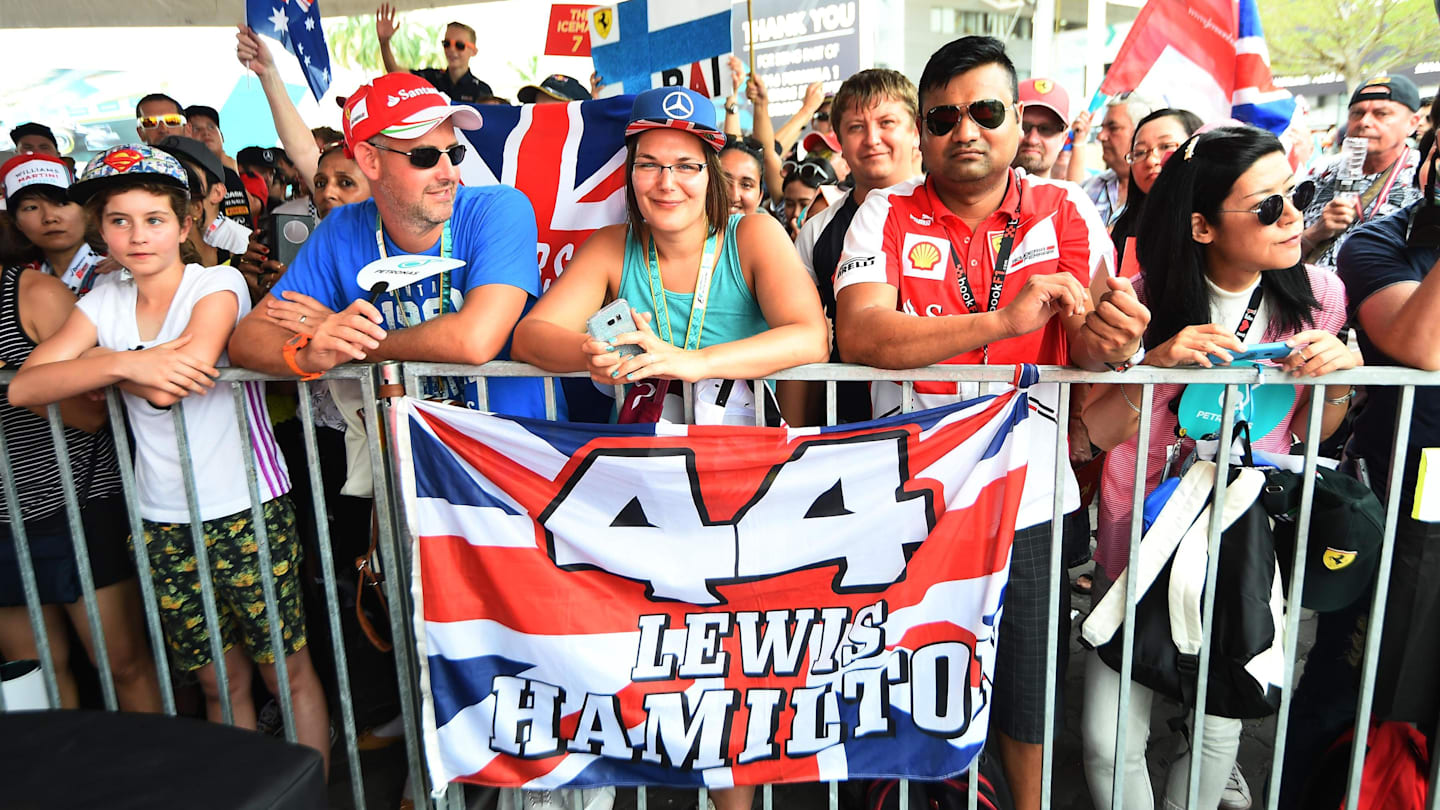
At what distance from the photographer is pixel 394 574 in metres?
2.61

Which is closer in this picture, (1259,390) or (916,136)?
(1259,390)

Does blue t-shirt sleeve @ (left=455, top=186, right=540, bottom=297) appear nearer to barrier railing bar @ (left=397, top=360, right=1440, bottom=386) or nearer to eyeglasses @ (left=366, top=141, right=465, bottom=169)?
eyeglasses @ (left=366, top=141, right=465, bottom=169)

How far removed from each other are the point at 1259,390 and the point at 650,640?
1.82 metres

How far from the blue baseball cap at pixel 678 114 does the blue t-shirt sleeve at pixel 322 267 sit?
1.08 metres

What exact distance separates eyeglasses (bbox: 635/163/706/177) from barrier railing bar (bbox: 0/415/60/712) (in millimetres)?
2206

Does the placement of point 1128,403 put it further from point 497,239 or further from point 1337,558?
point 497,239

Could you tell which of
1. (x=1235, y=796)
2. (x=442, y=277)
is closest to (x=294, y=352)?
(x=442, y=277)

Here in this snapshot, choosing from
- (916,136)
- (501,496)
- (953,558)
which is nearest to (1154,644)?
(953,558)

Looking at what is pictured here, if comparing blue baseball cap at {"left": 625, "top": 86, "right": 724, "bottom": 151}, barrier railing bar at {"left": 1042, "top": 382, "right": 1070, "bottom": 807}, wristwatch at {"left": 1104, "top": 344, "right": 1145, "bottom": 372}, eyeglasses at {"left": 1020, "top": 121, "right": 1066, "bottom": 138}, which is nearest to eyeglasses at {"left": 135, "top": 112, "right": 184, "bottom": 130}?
blue baseball cap at {"left": 625, "top": 86, "right": 724, "bottom": 151}

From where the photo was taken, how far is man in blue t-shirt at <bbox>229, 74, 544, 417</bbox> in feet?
8.67

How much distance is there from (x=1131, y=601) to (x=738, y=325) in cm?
137

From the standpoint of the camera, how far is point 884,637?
2395 millimetres

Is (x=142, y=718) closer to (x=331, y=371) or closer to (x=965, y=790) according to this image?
(x=331, y=371)

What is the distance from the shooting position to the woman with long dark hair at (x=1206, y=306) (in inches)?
97.2
